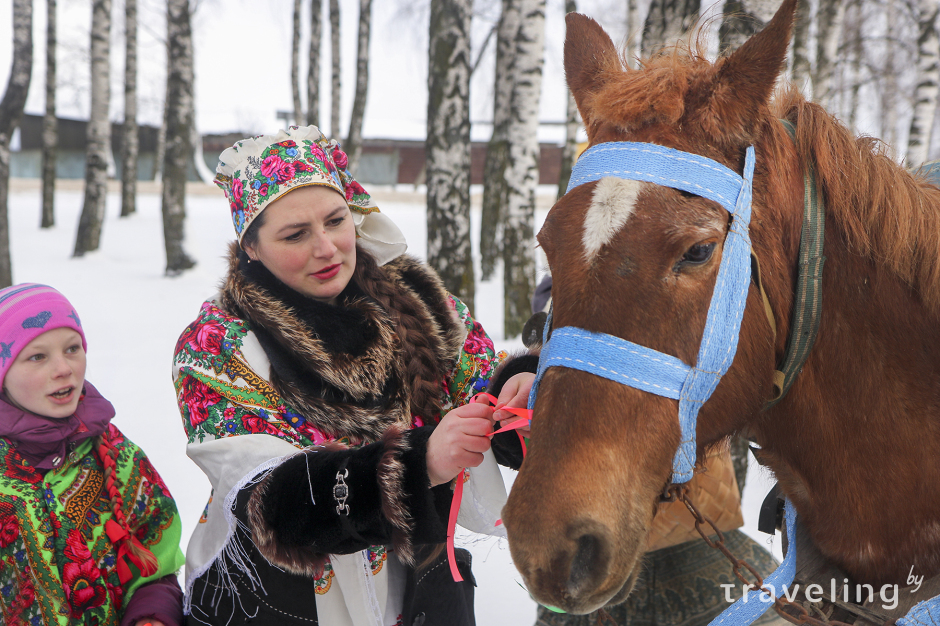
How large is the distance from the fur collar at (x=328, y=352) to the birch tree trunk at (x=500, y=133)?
19.7ft

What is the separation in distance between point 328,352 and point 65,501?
89 cm

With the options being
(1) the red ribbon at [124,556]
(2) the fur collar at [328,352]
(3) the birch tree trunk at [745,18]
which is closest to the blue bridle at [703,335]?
(2) the fur collar at [328,352]

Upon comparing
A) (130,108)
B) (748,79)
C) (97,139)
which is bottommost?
(748,79)

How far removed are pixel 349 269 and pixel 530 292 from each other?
19.9ft

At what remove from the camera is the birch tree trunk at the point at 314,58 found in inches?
614

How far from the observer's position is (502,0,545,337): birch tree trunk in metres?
7.14

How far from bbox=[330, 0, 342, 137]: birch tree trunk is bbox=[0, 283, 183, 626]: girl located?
15289 millimetres

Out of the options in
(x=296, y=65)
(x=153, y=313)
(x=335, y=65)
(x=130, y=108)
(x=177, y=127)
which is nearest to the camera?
(x=153, y=313)

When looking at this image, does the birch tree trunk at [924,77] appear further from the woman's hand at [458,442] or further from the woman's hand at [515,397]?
the woman's hand at [458,442]

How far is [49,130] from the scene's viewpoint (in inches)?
564

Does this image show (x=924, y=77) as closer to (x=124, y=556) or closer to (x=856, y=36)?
(x=856, y=36)

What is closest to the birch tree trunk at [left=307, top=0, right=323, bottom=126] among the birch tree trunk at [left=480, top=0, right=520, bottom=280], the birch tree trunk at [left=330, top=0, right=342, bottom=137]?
the birch tree trunk at [left=330, top=0, right=342, bottom=137]

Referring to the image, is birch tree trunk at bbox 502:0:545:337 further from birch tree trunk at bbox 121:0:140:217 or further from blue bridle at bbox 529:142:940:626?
birch tree trunk at bbox 121:0:140:217

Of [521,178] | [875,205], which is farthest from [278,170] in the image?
[521,178]
